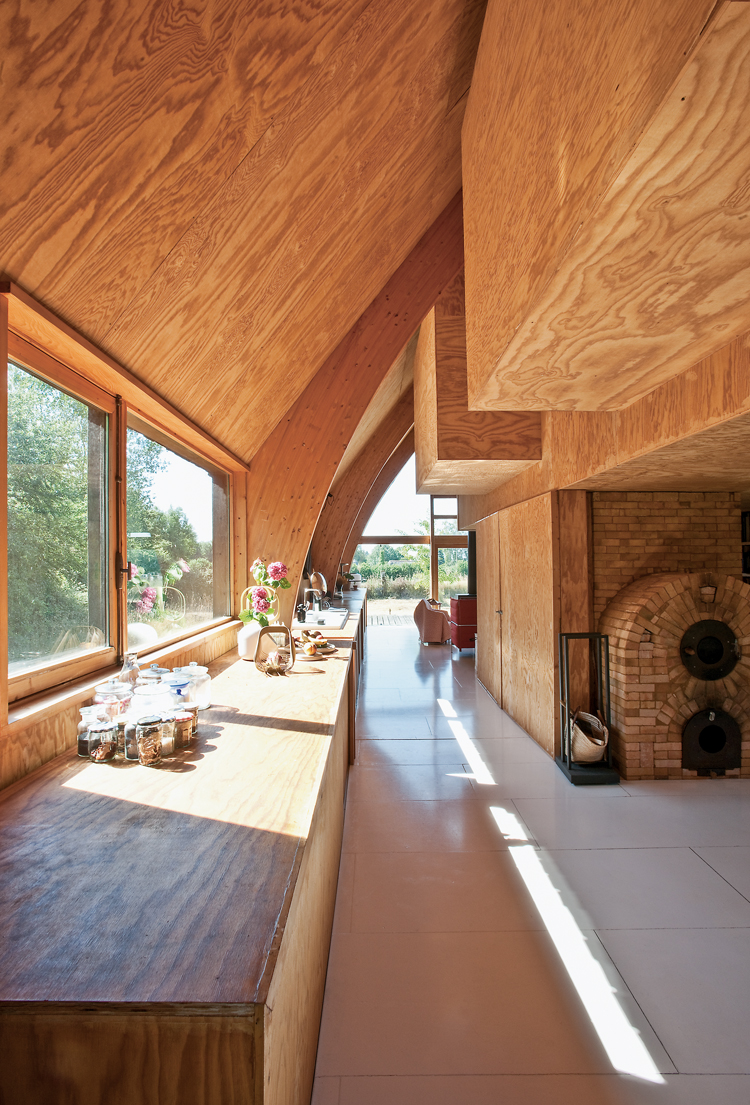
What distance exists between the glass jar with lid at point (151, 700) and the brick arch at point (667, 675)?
3.09 m

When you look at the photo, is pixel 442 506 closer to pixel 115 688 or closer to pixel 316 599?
pixel 316 599

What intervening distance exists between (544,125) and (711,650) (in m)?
3.59

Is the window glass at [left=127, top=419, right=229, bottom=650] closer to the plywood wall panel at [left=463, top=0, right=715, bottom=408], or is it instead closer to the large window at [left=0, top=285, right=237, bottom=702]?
the large window at [left=0, top=285, right=237, bottom=702]

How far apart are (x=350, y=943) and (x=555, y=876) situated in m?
1.06

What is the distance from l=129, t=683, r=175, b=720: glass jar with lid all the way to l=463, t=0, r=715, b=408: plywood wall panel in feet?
5.64

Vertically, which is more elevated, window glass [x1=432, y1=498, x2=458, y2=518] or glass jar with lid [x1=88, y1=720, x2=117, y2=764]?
window glass [x1=432, y1=498, x2=458, y2=518]

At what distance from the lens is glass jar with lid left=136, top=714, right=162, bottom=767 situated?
72.2 inches

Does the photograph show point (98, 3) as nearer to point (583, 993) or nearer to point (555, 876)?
point (583, 993)

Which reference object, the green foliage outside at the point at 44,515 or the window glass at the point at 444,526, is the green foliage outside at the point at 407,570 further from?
the green foliage outside at the point at 44,515

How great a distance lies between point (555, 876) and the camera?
110 inches

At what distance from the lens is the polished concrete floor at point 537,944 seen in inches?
67.9

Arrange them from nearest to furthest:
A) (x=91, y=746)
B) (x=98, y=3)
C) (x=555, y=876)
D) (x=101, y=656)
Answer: (x=98, y=3), (x=91, y=746), (x=101, y=656), (x=555, y=876)

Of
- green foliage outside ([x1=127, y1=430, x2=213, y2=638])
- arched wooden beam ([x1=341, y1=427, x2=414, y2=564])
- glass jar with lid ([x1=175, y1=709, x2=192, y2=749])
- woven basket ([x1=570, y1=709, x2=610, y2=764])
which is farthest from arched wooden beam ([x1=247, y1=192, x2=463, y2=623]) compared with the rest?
arched wooden beam ([x1=341, y1=427, x2=414, y2=564])

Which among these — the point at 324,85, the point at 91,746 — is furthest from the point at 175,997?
the point at 324,85
